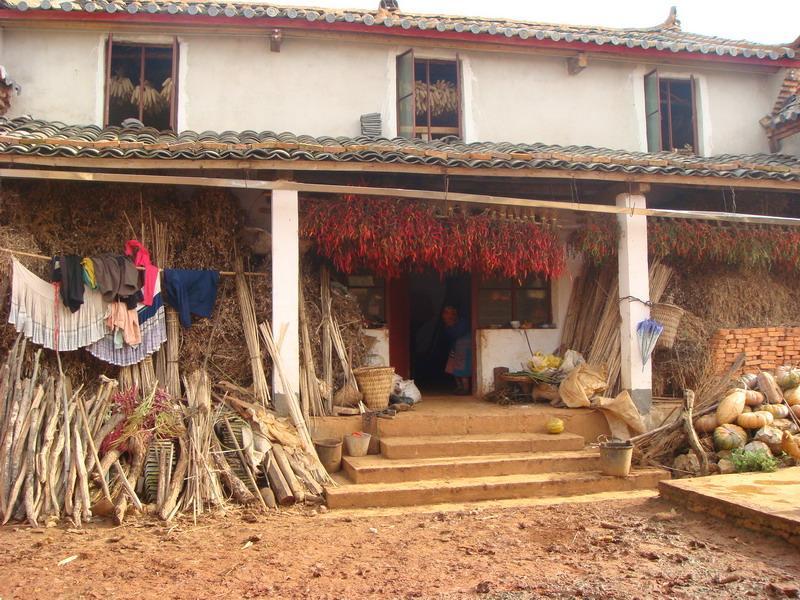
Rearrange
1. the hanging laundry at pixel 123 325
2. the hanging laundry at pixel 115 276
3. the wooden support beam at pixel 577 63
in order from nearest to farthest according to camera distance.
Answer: the hanging laundry at pixel 115 276, the hanging laundry at pixel 123 325, the wooden support beam at pixel 577 63

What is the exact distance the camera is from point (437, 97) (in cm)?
1067

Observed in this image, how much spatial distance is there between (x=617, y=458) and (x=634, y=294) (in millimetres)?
2474

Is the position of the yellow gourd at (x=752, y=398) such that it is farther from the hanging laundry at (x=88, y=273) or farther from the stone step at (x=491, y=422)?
the hanging laundry at (x=88, y=273)

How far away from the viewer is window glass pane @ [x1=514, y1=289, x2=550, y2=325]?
10250 millimetres

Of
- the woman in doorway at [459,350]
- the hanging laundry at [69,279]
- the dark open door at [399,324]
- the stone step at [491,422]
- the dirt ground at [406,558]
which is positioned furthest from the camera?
the woman in doorway at [459,350]

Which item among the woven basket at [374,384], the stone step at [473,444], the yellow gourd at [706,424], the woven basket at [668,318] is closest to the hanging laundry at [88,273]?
the woven basket at [374,384]

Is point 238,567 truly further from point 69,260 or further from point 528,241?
point 528,241

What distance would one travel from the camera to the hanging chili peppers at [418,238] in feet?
25.8

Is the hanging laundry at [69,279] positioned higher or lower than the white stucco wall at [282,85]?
lower

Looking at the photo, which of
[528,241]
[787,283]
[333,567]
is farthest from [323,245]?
[787,283]

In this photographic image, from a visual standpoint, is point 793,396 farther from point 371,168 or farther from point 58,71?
point 58,71

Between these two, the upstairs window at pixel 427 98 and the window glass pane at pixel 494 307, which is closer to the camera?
the window glass pane at pixel 494 307

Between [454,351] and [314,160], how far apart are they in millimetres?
4278

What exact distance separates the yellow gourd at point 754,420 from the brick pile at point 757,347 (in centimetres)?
101
